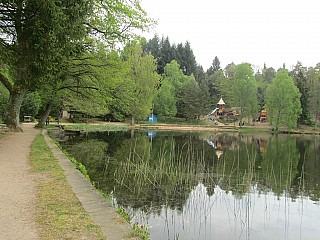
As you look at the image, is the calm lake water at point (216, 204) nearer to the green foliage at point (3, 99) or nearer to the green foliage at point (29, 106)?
the green foliage at point (3, 99)

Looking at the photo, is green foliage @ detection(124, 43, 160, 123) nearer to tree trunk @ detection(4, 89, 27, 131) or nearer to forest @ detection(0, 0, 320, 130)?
forest @ detection(0, 0, 320, 130)

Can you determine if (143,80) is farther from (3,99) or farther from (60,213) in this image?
(60,213)

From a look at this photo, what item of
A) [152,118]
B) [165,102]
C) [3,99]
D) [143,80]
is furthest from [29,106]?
[165,102]

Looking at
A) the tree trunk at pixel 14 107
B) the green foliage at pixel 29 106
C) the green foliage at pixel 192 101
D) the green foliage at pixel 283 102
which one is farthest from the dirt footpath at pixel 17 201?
the green foliage at pixel 283 102

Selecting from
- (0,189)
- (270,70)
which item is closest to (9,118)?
(0,189)

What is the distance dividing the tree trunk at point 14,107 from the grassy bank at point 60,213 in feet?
35.7

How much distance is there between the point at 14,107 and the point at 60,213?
1437 centimetres

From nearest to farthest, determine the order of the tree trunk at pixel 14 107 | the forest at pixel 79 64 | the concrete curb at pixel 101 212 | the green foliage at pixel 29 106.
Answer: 1. the concrete curb at pixel 101 212
2. the forest at pixel 79 64
3. the tree trunk at pixel 14 107
4. the green foliage at pixel 29 106

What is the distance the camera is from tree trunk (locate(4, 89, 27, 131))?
53.9 ft

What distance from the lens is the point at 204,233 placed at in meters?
5.89

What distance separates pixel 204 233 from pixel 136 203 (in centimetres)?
194

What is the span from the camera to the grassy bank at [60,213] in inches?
145

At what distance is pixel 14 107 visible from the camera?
16.9 meters

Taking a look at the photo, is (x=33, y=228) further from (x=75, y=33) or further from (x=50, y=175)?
(x=75, y=33)
